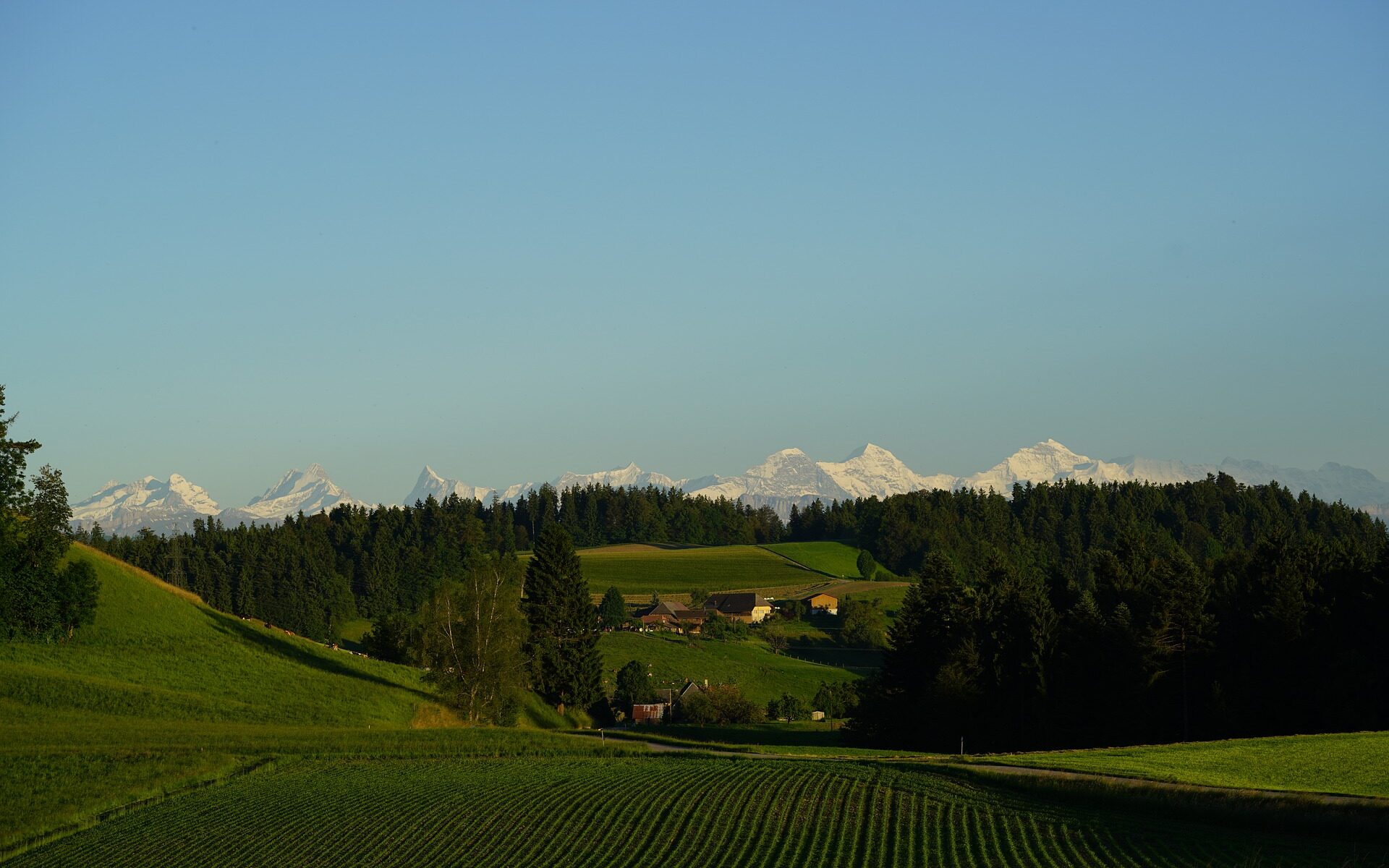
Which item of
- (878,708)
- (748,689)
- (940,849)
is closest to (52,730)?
(940,849)

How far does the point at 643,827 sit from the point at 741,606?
467ft

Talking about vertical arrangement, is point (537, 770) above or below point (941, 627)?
below

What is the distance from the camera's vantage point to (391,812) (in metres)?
32.2

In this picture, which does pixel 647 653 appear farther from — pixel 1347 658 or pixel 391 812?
pixel 391 812

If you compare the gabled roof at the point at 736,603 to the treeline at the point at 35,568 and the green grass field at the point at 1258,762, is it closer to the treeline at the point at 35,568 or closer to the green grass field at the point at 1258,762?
the treeline at the point at 35,568

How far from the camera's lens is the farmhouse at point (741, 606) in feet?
552

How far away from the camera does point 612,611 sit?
15125 cm

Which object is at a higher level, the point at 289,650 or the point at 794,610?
the point at 794,610

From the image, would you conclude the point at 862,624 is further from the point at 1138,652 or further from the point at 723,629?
the point at 1138,652

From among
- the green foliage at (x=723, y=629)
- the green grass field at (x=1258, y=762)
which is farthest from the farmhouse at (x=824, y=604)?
the green grass field at (x=1258, y=762)

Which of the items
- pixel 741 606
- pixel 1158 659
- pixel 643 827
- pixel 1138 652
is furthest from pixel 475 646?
pixel 741 606

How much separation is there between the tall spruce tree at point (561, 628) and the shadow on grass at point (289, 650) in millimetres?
10870

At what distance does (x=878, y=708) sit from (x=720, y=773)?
3152cm

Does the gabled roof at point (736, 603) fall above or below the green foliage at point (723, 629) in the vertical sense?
above
